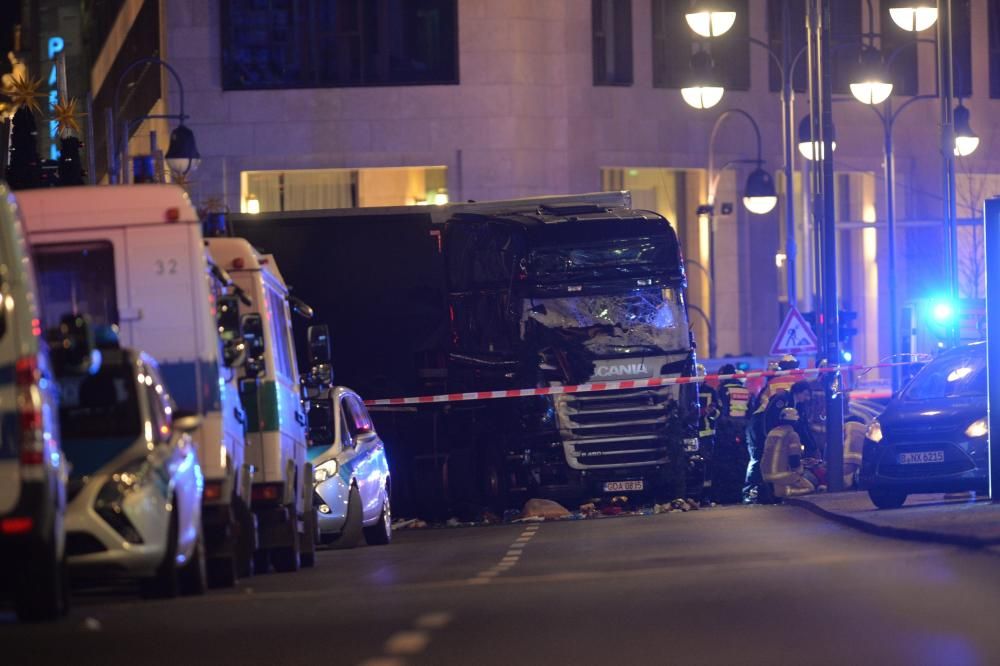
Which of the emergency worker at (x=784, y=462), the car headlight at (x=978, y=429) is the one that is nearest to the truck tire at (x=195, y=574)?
the car headlight at (x=978, y=429)

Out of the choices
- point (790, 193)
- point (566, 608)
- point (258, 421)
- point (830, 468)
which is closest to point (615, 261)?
point (830, 468)

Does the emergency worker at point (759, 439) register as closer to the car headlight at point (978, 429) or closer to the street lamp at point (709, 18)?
the street lamp at point (709, 18)

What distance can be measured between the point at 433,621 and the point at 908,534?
7088 mm

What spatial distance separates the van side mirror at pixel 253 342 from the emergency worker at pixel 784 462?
1329cm

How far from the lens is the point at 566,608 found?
47.0ft

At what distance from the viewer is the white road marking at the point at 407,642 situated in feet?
40.0

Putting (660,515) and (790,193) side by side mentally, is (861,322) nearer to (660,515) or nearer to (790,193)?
(790,193)

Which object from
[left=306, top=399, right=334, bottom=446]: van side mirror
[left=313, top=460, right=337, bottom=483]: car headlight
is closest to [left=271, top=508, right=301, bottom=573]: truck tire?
[left=313, top=460, right=337, bottom=483]: car headlight

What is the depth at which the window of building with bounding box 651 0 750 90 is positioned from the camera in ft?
196

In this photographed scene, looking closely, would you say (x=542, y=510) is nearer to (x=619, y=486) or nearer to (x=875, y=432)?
(x=619, y=486)

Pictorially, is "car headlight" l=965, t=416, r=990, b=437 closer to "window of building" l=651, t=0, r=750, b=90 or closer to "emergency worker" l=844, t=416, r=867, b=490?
"emergency worker" l=844, t=416, r=867, b=490

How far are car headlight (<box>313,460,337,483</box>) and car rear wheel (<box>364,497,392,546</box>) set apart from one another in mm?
2375

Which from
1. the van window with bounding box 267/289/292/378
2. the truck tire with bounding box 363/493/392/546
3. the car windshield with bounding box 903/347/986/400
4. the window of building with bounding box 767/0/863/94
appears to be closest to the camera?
the van window with bounding box 267/289/292/378

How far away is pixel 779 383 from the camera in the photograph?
32.8 meters
